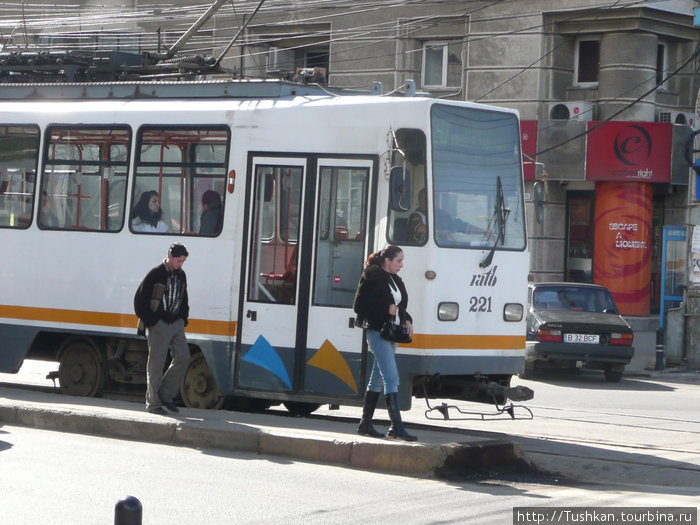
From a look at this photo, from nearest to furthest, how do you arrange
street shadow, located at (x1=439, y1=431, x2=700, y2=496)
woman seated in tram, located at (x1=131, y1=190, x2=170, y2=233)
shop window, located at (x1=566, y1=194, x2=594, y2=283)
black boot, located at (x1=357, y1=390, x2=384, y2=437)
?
1. street shadow, located at (x1=439, y1=431, x2=700, y2=496)
2. black boot, located at (x1=357, y1=390, x2=384, y2=437)
3. woman seated in tram, located at (x1=131, y1=190, x2=170, y2=233)
4. shop window, located at (x1=566, y1=194, x2=594, y2=283)

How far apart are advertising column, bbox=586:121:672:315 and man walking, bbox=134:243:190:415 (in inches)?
629

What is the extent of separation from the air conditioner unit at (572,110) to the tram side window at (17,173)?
602 inches

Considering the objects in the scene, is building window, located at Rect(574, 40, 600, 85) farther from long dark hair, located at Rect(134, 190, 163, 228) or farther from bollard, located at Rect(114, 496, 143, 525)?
bollard, located at Rect(114, 496, 143, 525)

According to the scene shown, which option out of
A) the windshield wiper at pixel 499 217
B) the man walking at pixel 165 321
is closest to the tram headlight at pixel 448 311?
the windshield wiper at pixel 499 217

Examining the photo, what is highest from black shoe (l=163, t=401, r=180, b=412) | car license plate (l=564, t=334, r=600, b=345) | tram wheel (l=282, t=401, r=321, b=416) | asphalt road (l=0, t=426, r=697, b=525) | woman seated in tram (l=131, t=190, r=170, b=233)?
woman seated in tram (l=131, t=190, r=170, b=233)

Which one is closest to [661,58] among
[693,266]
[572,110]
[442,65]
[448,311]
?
[572,110]

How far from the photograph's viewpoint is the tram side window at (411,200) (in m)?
11.4

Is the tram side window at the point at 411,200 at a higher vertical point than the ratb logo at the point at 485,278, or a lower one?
higher

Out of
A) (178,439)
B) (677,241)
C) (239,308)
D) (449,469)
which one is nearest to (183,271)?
(239,308)

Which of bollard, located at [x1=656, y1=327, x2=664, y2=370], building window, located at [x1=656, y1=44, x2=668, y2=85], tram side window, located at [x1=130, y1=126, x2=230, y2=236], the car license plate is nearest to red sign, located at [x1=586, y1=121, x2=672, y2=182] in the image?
building window, located at [x1=656, y1=44, x2=668, y2=85]

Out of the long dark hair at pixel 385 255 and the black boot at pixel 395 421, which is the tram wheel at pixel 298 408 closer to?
the black boot at pixel 395 421

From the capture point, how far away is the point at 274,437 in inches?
410

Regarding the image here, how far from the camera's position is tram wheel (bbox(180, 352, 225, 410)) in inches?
494

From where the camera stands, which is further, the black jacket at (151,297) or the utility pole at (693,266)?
the utility pole at (693,266)
